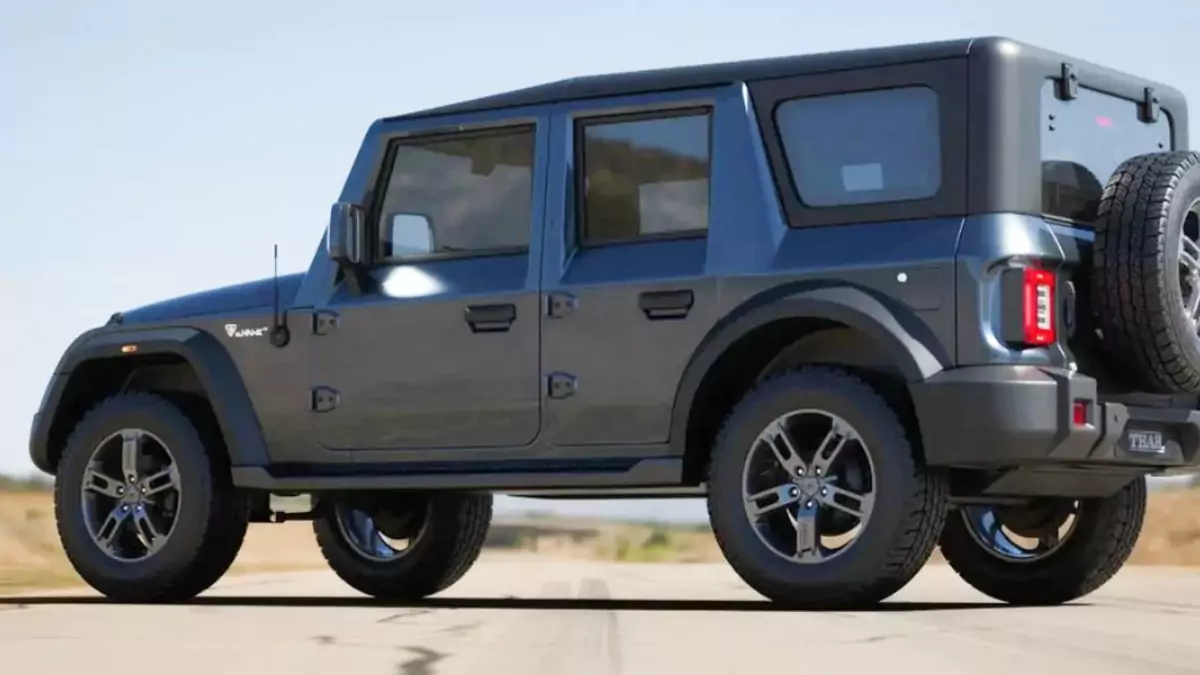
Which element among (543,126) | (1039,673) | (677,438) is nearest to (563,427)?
(677,438)

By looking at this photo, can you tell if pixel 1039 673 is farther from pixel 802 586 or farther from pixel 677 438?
pixel 677 438

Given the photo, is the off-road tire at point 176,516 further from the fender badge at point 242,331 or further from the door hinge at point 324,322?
the door hinge at point 324,322

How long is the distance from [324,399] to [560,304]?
150cm

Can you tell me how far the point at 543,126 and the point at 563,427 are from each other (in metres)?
1.39

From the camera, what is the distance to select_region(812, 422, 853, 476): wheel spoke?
912cm

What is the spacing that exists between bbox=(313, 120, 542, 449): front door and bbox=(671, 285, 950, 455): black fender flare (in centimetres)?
82

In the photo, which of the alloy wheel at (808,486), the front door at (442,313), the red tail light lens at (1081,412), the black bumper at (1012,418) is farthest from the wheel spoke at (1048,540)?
the front door at (442,313)

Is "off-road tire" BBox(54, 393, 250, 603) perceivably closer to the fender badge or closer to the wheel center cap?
the fender badge

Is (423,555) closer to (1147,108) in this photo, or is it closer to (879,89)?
(879,89)

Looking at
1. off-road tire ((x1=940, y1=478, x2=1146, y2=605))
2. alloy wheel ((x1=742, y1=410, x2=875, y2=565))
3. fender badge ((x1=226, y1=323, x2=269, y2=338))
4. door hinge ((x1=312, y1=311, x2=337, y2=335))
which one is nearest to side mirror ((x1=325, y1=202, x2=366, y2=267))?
door hinge ((x1=312, y1=311, x2=337, y2=335))

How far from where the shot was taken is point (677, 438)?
9680mm

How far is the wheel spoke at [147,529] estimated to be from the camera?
36.9ft

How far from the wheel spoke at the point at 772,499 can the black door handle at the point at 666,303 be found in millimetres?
858

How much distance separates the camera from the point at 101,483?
1162cm
